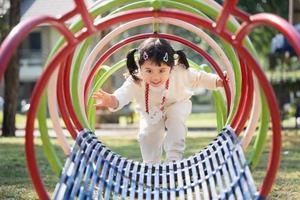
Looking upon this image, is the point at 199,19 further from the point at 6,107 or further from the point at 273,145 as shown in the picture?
the point at 6,107

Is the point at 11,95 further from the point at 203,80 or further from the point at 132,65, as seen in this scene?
the point at 203,80

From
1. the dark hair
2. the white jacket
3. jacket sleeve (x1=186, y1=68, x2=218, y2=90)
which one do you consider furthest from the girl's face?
jacket sleeve (x1=186, y1=68, x2=218, y2=90)

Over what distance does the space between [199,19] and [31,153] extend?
1.16 meters

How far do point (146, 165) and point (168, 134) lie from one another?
50 centimetres

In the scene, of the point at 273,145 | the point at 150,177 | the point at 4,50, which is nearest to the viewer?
the point at 4,50

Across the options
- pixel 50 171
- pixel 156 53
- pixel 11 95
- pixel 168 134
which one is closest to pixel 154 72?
pixel 156 53

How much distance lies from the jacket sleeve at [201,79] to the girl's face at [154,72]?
0.30 meters

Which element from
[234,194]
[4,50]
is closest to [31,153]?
[4,50]

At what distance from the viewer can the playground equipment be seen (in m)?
3.06

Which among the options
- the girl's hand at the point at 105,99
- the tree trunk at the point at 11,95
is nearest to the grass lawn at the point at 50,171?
the girl's hand at the point at 105,99

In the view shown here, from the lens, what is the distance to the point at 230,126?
4.71 m

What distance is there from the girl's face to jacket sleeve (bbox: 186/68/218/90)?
0.30 metres

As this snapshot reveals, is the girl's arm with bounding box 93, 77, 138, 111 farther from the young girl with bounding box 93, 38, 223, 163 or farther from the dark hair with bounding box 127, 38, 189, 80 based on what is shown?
the dark hair with bounding box 127, 38, 189, 80

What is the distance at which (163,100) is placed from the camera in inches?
197
